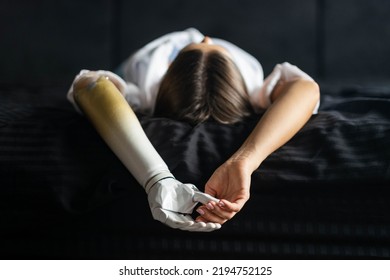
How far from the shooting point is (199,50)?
114 cm

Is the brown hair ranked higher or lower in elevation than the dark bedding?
higher

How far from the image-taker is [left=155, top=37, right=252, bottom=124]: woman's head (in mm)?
1017

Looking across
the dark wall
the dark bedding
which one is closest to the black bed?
the dark bedding

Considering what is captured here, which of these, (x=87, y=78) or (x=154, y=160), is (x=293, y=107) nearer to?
(x=154, y=160)

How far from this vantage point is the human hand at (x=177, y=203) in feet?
2.48

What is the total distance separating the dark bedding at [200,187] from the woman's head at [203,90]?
162 millimetres

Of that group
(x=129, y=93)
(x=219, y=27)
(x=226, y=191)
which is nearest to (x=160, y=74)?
(x=129, y=93)

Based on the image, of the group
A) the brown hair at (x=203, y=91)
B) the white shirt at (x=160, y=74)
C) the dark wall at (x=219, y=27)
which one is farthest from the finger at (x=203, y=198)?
the dark wall at (x=219, y=27)

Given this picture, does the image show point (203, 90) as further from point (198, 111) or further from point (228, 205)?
point (228, 205)

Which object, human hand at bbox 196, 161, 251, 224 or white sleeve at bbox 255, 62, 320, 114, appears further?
white sleeve at bbox 255, 62, 320, 114

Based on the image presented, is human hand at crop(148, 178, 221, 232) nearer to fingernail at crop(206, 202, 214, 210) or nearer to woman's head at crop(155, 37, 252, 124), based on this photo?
fingernail at crop(206, 202, 214, 210)

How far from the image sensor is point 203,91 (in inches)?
41.1

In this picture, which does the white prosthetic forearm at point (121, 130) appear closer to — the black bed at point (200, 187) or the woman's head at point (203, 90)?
the black bed at point (200, 187)

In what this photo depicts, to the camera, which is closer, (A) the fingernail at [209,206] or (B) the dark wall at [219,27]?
(A) the fingernail at [209,206]
